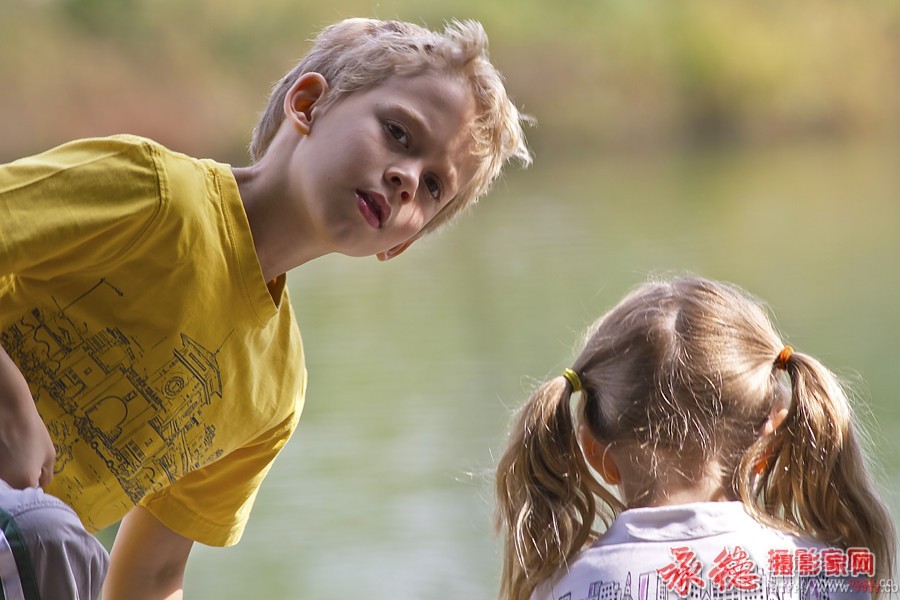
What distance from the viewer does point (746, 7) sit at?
38.8 ft

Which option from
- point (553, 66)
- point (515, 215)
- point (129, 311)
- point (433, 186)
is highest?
point (433, 186)

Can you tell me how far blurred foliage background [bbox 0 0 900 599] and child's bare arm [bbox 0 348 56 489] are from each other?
19.8 inches

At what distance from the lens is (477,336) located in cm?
429

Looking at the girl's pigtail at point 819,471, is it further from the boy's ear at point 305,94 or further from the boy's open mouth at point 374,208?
the boy's ear at point 305,94

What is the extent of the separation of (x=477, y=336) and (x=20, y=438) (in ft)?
11.4

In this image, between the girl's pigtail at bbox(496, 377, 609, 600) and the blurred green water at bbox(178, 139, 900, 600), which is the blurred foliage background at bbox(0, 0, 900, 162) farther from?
the girl's pigtail at bbox(496, 377, 609, 600)

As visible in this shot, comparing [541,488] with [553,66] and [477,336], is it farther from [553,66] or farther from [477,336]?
[553,66]

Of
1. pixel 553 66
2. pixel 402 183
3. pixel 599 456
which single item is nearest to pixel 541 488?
pixel 599 456

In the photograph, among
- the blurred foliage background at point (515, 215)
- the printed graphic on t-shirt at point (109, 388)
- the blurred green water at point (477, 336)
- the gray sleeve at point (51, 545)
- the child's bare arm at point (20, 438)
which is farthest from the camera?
the blurred foliage background at point (515, 215)

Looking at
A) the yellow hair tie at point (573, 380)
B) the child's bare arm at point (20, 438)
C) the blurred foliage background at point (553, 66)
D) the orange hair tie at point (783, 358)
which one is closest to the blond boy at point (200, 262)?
the child's bare arm at point (20, 438)

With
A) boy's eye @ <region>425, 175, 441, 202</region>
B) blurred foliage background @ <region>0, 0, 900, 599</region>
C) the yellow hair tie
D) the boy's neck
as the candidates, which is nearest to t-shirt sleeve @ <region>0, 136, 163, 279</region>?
the boy's neck

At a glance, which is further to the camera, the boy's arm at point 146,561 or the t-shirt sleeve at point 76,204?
the boy's arm at point 146,561

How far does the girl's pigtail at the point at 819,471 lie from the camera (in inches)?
40.0

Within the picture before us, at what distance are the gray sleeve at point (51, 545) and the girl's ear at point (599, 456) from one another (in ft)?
1.41
